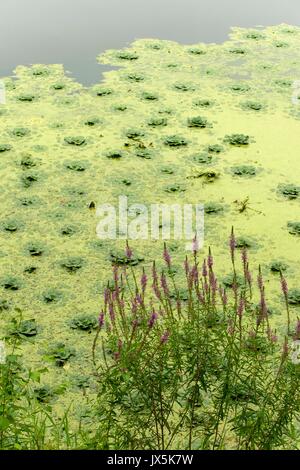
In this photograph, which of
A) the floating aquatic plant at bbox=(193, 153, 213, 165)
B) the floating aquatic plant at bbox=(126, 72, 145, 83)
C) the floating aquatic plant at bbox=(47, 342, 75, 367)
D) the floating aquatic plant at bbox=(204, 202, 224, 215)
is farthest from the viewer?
the floating aquatic plant at bbox=(126, 72, 145, 83)

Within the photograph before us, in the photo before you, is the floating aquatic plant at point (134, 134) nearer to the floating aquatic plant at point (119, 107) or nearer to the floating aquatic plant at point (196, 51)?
the floating aquatic plant at point (119, 107)

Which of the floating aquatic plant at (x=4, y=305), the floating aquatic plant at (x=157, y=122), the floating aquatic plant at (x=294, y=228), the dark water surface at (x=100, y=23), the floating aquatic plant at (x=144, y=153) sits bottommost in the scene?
the dark water surface at (x=100, y=23)

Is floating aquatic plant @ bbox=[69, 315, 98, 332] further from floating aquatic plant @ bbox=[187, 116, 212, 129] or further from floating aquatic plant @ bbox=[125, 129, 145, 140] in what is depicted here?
floating aquatic plant @ bbox=[187, 116, 212, 129]

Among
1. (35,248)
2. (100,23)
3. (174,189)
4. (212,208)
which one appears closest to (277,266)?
(212,208)

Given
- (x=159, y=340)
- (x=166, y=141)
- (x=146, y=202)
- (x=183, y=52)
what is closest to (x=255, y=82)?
(x=183, y=52)

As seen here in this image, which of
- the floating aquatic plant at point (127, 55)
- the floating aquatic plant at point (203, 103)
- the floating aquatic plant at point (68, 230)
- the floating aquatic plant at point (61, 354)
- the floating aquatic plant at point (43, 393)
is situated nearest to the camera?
the floating aquatic plant at point (43, 393)

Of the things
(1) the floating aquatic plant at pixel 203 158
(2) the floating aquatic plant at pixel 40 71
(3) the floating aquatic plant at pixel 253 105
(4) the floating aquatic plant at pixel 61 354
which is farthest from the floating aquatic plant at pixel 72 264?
(2) the floating aquatic plant at pixel 40 71

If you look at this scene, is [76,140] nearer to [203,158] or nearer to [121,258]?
[203,158]

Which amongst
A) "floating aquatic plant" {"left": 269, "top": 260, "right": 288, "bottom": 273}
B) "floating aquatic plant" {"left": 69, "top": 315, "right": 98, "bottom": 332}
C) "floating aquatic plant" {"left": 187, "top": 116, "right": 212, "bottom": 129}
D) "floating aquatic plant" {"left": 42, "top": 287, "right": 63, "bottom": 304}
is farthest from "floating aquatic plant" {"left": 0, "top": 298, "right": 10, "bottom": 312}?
"floating aquatic plant" {"left": 187, "top": 116, "right": 212, "bottom": 129}
